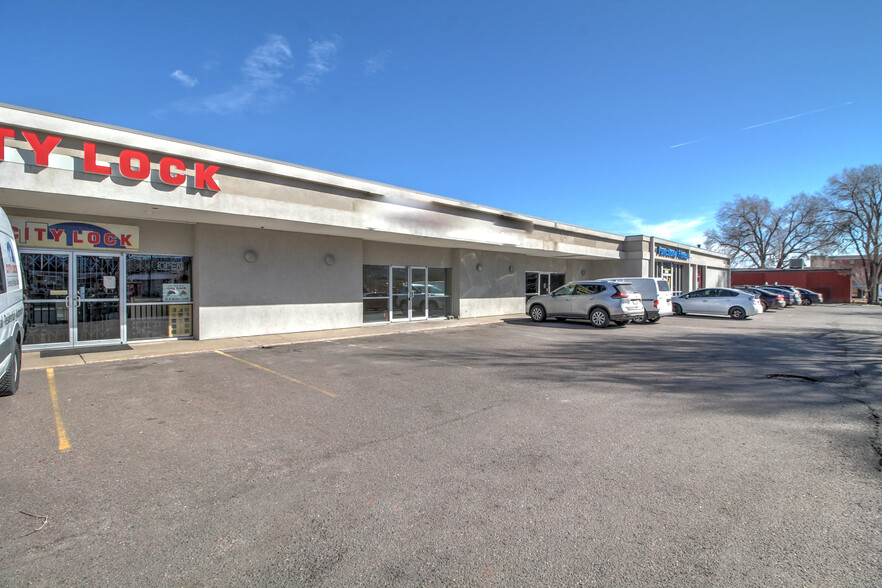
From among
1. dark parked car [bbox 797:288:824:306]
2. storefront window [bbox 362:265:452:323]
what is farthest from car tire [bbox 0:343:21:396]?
dark parked car [bbox 797:288:824:306]

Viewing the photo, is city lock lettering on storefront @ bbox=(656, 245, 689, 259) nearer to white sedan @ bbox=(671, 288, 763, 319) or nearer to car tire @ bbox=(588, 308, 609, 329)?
white sedan @ bbox=(671, 288, 763, 319)

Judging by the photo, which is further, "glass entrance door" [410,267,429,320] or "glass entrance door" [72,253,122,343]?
"glass entrance door" [410,267,429,320]

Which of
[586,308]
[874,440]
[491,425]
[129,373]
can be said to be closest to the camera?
[874,440]

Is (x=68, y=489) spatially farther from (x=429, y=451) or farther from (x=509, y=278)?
(x=509, y=278)

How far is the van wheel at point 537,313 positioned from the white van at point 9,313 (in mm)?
15342

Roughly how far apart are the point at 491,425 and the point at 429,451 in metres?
1.05

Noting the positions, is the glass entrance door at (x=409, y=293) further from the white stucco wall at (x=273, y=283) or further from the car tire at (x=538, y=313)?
the car tire at (x=538, y=313)

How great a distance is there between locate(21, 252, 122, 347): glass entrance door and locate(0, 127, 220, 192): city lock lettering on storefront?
3.05m

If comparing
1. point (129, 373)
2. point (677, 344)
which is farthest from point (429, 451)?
point (677, 344)

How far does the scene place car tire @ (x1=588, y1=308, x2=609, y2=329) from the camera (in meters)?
15.9

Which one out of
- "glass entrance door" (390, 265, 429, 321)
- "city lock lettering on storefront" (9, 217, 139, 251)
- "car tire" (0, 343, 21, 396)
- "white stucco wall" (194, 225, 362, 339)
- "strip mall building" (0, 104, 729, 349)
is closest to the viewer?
"car tire" (0, 343, 21, 396)

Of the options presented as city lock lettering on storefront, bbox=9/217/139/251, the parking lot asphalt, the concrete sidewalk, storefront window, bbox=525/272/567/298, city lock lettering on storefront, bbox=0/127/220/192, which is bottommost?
the parking lot asphalt

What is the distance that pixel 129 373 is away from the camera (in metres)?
7.88

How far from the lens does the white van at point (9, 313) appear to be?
551cm
